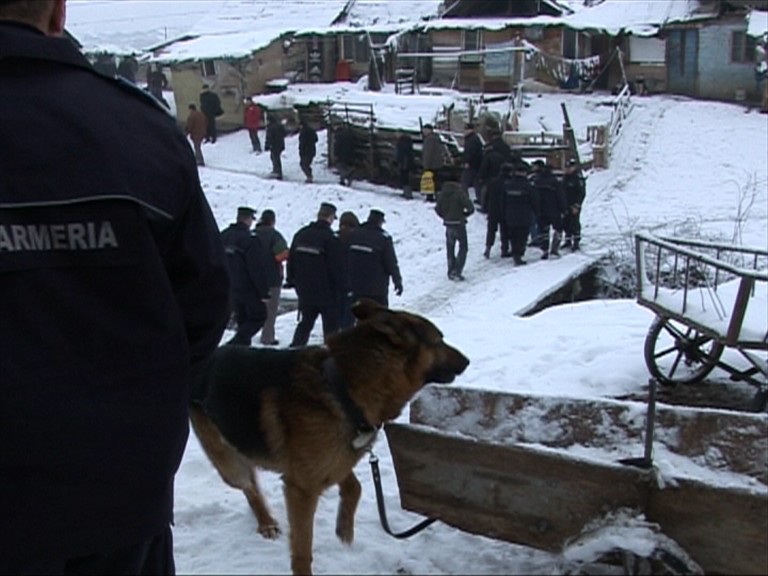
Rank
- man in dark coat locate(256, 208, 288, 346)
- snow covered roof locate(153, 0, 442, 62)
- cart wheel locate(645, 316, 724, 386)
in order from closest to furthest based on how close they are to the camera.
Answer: cart wheel locate(645, 316, 724, 386)
man in dark coat locate(256, 208, 288, 346)
snow covered roof locate(153, 0, 442, 62)

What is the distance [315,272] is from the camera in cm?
978

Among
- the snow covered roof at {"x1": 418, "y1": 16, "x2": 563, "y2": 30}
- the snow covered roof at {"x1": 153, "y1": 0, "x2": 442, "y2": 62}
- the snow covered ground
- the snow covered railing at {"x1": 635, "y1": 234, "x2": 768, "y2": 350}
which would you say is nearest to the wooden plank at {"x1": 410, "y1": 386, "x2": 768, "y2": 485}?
the snow covered ground

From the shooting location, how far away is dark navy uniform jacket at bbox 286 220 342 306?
32.1ft

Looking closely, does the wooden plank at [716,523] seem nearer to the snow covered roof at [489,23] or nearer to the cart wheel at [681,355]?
the cart wheel at [681,355]

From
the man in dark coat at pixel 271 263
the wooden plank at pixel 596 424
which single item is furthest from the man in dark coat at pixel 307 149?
the wooden plank at pixel 596 424

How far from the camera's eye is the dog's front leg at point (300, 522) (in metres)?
3.95

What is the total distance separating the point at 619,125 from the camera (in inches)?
1057

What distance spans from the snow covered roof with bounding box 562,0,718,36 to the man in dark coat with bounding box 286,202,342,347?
91.1 ft

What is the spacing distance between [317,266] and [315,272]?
0.08m

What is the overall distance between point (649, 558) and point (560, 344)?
17.2 feet

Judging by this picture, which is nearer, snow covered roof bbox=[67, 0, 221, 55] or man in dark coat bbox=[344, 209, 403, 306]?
man in dark coat bbox=[344, 209, 403, 306]

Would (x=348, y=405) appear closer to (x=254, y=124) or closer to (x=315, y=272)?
(x=315, y=272)

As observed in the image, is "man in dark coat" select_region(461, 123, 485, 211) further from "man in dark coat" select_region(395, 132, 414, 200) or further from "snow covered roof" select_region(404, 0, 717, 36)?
"snow covered roof" select_region(404, 0, 717, 36)

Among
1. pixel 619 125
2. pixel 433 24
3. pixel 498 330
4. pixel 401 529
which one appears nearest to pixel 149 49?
pixel 433 24
